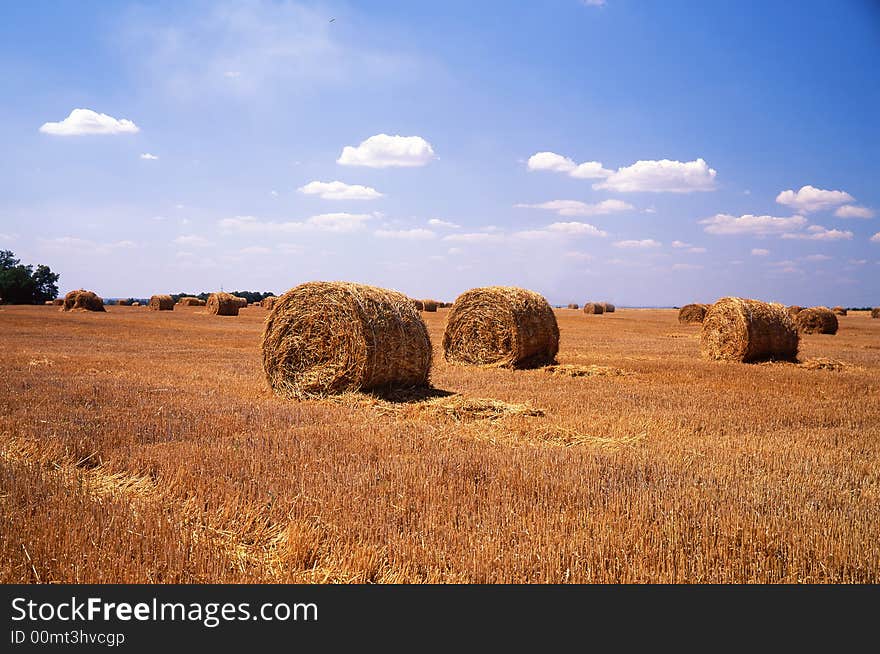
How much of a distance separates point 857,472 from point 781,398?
4991 mm

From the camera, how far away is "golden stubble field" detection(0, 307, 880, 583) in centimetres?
384

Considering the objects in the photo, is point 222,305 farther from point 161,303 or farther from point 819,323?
point 819,323

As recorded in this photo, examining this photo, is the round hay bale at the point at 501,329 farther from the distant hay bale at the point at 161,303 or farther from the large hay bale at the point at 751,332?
the distant hay bale at the point at 161,303

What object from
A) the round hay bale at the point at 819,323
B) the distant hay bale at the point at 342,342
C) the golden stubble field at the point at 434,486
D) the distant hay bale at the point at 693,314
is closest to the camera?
the golden stubble field at the point at 434,486

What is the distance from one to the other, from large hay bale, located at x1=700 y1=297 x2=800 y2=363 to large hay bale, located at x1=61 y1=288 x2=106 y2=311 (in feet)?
139

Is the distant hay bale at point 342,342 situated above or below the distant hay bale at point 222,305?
below

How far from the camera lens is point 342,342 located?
1102 centimetres

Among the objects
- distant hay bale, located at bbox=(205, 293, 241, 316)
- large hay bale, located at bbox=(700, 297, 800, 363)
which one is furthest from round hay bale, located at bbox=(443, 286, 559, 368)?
distant hay bale, located at bbox=(205, 293, 241, 316)

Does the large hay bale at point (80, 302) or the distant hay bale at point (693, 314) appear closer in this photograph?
the distant hay bale at point (693, 314)

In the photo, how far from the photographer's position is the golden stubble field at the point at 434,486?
3844 millimetres

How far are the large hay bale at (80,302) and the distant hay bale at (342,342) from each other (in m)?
40.4

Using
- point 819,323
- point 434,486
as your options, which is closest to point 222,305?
point 819,323

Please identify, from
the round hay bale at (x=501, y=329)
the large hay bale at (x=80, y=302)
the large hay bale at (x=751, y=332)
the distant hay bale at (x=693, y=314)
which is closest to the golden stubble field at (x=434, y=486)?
the round hay bale at (x=501, y=329)

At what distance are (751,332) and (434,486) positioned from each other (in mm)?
14761
